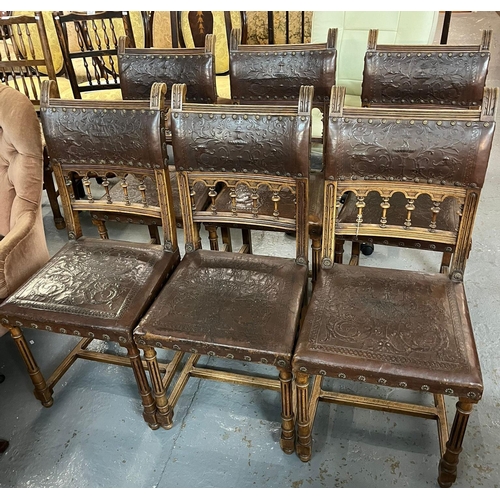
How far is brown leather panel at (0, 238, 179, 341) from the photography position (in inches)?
50.8

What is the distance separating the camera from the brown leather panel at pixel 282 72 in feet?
6.30

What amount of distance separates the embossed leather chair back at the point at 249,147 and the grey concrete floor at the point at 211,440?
0.57 m

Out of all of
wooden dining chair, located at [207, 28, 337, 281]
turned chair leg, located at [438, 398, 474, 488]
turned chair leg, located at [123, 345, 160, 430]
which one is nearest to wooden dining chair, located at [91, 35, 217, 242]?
wooden dining chair, located at [207, 28, 337, 281]

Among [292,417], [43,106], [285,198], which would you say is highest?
[43,106]

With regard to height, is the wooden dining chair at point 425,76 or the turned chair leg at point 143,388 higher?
the wooden dining chair at point 425,76

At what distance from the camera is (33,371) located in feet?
4.91

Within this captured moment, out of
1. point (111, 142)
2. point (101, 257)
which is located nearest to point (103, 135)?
point (111, 142)

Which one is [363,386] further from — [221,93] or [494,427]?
[221,93]

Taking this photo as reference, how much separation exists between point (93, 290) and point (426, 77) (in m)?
1.51

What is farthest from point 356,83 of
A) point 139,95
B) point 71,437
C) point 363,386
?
point 71,437

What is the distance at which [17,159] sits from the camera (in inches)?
62.2

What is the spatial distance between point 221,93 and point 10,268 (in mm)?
1732

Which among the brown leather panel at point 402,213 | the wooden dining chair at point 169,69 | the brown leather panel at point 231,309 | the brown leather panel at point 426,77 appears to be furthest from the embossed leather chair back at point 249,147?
the brown leather panel at point 426,77

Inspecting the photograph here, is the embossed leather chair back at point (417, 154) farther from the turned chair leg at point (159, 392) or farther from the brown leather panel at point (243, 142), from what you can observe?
the turned chair leg at point (159, 392)
